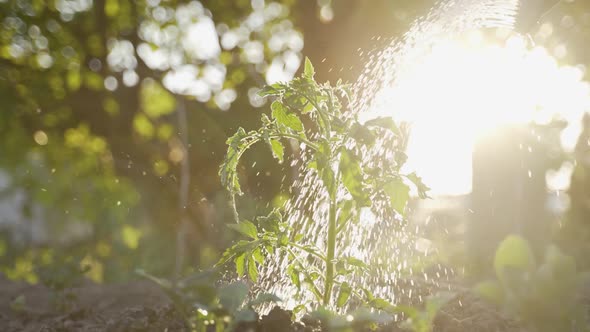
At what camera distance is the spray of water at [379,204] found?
8.98 ft

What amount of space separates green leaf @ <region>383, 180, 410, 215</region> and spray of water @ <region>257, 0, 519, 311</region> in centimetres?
76

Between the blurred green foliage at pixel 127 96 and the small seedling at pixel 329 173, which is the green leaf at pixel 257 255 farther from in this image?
the blurred green foliage at pixel 127 96

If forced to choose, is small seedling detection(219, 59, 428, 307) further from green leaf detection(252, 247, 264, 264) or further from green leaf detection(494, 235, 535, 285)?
green leaf detection(494, 235, 535, 285)

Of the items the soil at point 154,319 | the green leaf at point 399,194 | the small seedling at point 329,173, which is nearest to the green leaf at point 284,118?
the small seedling at point 329,173

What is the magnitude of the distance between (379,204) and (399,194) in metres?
1.04

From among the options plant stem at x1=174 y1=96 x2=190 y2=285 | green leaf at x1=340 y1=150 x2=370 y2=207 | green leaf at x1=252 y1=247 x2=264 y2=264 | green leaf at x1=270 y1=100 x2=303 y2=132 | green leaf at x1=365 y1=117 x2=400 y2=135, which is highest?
plant stem at x1=174 y1=96 x2=190 y2=285

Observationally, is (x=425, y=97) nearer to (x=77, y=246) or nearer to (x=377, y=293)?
(x=377, y=293)

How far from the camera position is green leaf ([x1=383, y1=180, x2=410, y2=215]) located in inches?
68.2

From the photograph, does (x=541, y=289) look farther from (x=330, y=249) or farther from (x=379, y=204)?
(x=379, y=204)

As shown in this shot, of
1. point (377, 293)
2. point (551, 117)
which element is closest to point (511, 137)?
point (551, 117)

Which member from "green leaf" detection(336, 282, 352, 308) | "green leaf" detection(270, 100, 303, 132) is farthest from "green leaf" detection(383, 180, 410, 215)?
"green leaf" detection(270, 100, 303, 132)

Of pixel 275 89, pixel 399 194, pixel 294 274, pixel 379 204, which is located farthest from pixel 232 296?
pixel 379 204

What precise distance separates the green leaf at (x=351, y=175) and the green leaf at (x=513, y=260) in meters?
0.55

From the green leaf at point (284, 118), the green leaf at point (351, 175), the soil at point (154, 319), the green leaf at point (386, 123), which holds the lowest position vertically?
the soil at point (154, 319)
